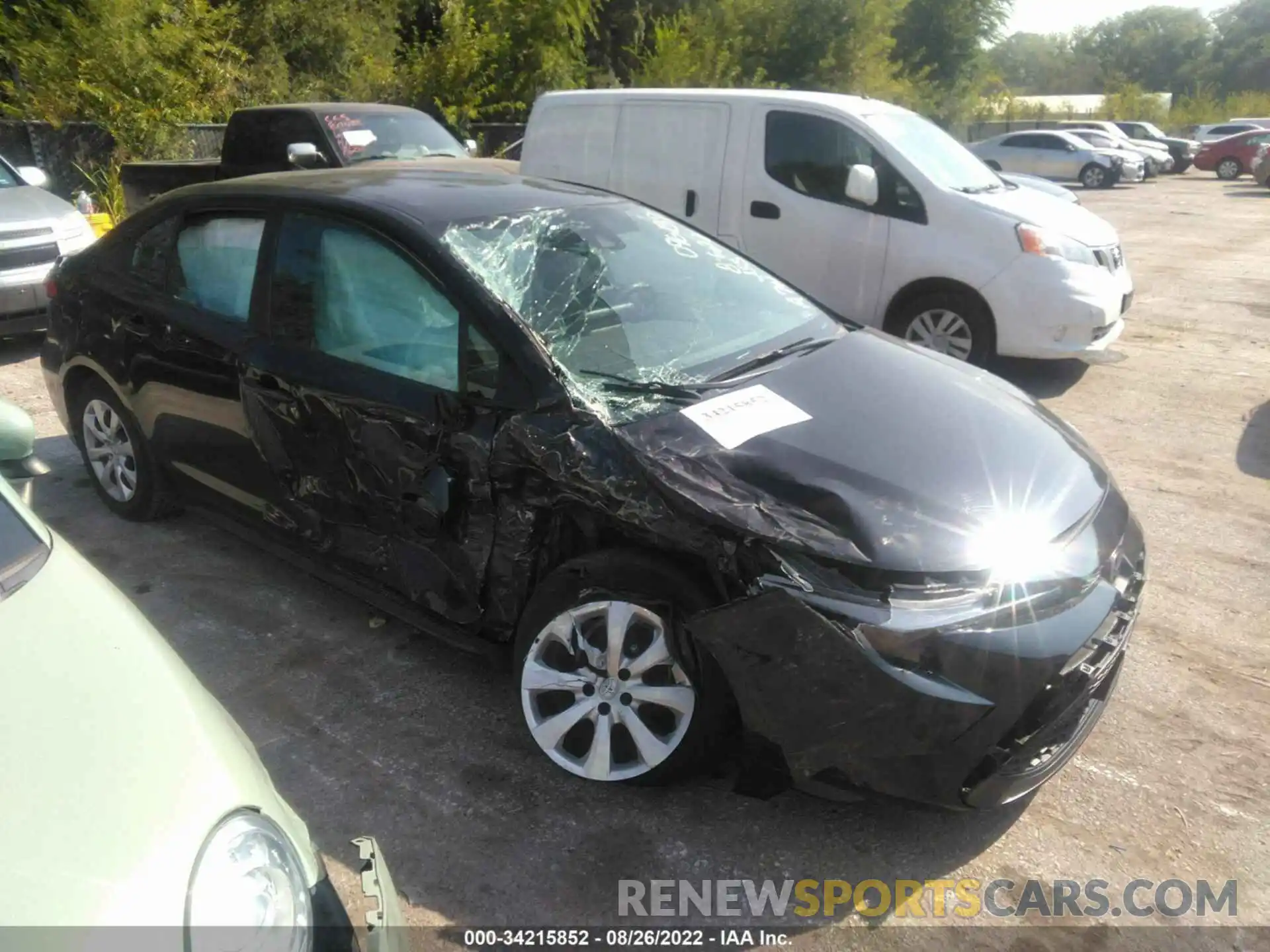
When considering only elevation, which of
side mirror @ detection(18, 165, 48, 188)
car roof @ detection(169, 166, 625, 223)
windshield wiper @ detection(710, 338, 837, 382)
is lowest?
side mirror @ detection(18, 165, 48, 188)

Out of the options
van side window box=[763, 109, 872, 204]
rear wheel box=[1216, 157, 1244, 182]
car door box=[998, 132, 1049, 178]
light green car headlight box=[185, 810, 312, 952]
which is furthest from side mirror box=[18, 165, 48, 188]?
rear wheel box=[1216, 157, 1244, 182]

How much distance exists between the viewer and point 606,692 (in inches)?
112

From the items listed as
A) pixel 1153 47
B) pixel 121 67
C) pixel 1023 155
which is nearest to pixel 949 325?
pixel 121 67

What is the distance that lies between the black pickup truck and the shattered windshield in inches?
261

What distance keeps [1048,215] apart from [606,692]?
5466 millimetres

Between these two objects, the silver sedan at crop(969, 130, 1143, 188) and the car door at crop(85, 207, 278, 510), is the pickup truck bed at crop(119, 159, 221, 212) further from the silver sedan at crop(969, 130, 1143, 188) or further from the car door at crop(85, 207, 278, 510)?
the silver sedan at crop(969, 130, 1143, 188)

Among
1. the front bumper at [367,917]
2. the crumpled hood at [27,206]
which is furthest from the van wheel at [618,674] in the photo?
the crumpled hood at [27,206]

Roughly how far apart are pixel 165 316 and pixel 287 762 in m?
1.99

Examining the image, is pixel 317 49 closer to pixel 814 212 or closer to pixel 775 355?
pixel 814 212

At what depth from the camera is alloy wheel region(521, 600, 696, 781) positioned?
274 cm

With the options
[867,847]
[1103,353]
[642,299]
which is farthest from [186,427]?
[1103,353]

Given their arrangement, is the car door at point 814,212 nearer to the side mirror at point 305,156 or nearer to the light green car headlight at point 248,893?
the side mirror at point 305,156

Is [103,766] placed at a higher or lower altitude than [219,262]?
lower

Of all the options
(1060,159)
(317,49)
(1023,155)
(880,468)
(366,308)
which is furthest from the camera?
(1023,155)
